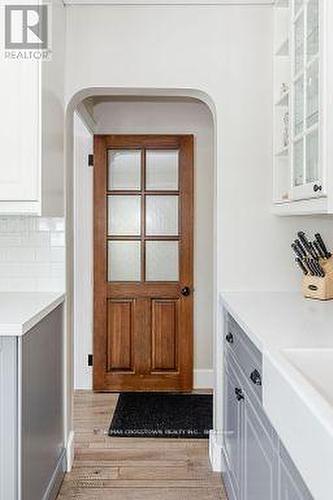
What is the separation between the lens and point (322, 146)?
1.95m

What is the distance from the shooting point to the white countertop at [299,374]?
95 centimetres

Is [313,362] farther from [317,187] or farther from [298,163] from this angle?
[298,163]

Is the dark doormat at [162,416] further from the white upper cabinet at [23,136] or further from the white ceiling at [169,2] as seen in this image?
the white ceiling at [169,2]

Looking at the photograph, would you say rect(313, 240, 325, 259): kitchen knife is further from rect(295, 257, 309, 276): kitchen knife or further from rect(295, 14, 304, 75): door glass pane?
rect(295, 14, 304, 75): door glass pane

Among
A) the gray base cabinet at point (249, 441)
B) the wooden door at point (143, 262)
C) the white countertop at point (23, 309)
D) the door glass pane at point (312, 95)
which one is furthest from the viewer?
the wooden door at point (143, 262)

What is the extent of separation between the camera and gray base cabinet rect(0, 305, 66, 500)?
1.95 meters

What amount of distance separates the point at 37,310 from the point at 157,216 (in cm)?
235

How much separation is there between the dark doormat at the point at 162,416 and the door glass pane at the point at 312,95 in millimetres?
2209

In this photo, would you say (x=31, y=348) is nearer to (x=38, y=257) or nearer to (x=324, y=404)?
(x=38, y=257)

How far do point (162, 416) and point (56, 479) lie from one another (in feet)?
4.16

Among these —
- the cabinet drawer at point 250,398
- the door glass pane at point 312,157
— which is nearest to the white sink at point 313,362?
the cabinet drawer at point 250,398

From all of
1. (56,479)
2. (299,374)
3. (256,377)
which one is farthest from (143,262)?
(299,374)

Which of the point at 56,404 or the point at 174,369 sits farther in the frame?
the point at 174,369

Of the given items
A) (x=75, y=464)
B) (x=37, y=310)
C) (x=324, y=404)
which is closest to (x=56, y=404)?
(x=75, y=464)
